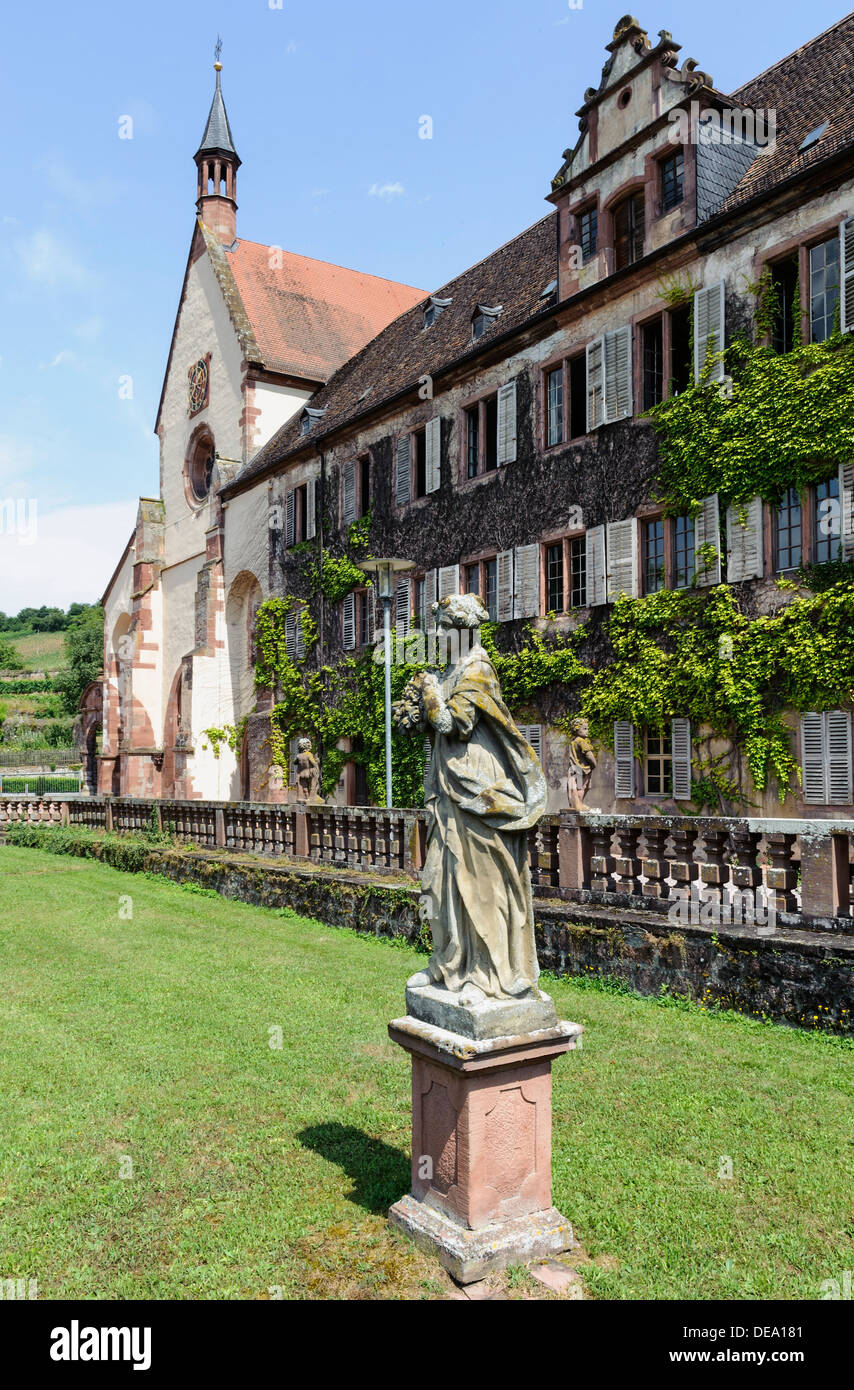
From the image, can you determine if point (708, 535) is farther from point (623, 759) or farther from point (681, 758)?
point (623, 759)

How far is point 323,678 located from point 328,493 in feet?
16.8

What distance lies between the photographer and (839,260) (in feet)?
46.2

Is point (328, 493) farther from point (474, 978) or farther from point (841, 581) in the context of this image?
point (474, 978)

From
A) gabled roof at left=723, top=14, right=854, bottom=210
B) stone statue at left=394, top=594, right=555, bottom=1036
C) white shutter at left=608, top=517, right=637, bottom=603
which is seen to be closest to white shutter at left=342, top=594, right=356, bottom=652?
white shutter at left=608, top=517, right=637, bottom=603

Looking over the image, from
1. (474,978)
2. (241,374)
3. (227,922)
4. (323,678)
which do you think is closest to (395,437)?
(323,678)

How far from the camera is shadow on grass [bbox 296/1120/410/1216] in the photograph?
479cm

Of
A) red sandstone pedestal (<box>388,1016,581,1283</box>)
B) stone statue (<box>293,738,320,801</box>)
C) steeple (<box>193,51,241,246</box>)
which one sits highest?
steeple (<box>193,51,241,246</box>)

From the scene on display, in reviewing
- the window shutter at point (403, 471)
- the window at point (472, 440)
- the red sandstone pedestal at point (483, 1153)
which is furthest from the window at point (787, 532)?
the red sandstone pedestal at point (483, 1153)

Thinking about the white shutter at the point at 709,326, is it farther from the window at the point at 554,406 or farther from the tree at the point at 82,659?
the tree at the point at 82,659

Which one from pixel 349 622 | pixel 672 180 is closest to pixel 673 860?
pixel 672 180

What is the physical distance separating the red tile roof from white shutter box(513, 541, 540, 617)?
15.8m

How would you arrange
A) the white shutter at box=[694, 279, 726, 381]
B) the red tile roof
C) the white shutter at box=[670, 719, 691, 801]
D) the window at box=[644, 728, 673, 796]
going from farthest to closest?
the red tile roof < the window at box=[644, 728, 673, 796] < the white shutter at box=[670, 719, 691, 801] < the white shutter at box=[694, 279, 726, 381]

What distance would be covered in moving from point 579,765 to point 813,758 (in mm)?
4547

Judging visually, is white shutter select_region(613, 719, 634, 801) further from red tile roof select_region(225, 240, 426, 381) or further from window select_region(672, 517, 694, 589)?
red tile roof select_region(225, 240, 426, 381)
